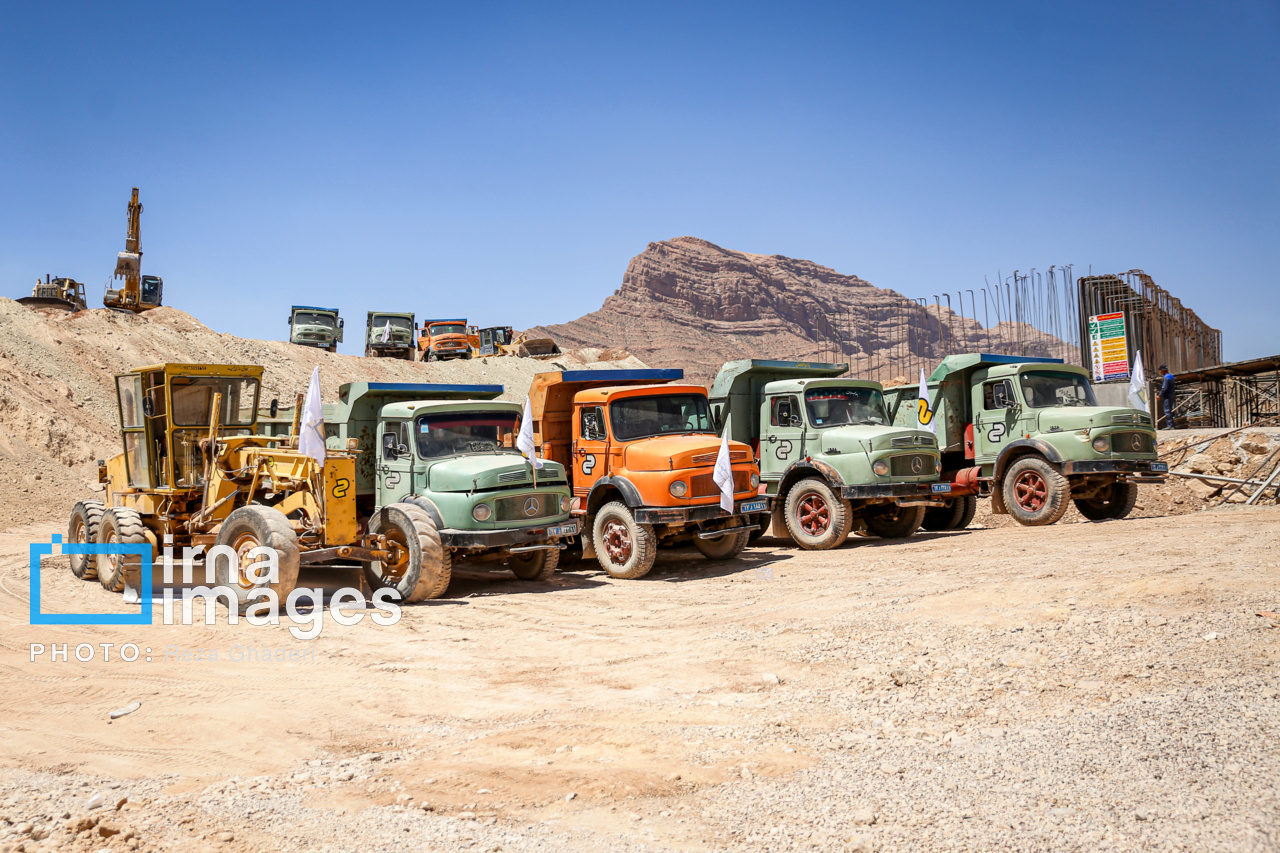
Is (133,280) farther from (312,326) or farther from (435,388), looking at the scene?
(435,388)

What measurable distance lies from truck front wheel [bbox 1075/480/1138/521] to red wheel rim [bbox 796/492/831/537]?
474 cm

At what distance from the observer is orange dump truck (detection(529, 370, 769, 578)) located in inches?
460

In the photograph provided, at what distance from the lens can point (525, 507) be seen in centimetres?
1084

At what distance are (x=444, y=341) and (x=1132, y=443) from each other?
36548 millimetres

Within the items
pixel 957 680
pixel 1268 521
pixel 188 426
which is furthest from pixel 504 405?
pixel 1268 521

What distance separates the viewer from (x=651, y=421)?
1251 cm

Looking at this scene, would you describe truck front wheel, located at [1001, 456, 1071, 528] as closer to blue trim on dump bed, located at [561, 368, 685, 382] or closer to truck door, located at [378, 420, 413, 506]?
blue trim on dump bed, located at [561, 368, 685, 382]

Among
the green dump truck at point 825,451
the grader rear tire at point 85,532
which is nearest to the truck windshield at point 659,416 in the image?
the green dump truck at point 825,451

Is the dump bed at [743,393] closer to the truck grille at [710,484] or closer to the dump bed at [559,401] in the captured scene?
the dump bed at [559,401]

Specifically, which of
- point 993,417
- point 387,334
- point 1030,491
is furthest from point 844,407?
point 387,334

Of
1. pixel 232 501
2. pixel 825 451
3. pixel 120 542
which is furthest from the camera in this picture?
pixel 825 451

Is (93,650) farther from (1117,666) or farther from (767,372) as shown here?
(767,372)

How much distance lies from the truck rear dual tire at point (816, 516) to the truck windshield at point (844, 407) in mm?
1013

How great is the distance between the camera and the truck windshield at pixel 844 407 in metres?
14.2
